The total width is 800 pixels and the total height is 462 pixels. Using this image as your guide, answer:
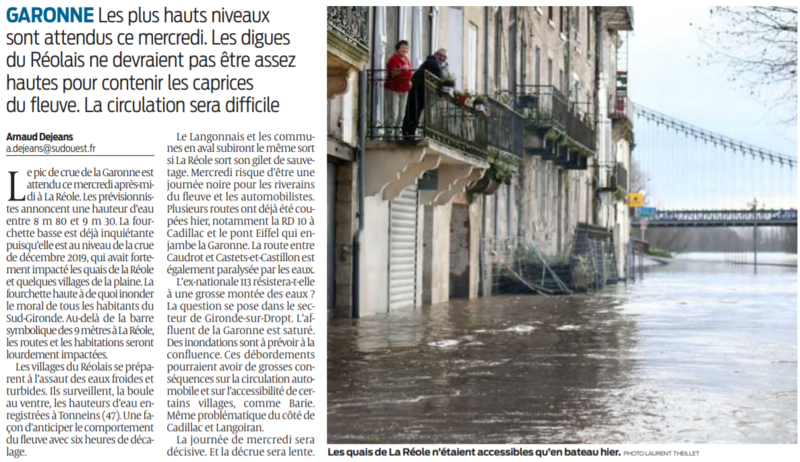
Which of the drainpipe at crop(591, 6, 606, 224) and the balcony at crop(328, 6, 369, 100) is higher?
the drainpipe at crop(591, 6, 606, 224)

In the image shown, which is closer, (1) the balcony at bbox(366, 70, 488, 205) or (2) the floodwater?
(2) the floodwater

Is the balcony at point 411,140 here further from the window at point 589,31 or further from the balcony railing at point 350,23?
the window at point 589,31

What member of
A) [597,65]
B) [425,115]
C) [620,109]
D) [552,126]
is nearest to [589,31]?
[597,65]

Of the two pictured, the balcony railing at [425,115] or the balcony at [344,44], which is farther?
the balcony railing at [425,115]

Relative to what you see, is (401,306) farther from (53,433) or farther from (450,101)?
(53,433)

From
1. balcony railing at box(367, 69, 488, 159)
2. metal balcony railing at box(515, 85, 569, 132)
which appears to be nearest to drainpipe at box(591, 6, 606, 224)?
metal balcony railing at box(515, 85, 569, 132)

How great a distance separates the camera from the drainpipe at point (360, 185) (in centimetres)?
1977

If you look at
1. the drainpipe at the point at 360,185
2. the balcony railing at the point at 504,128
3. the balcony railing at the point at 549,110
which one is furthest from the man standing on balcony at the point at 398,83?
the balcony railing at the point at 549,110

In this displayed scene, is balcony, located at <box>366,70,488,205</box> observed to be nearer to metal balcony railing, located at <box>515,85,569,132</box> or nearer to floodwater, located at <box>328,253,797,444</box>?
floodwater, located at <box>328,253,797,444</box>

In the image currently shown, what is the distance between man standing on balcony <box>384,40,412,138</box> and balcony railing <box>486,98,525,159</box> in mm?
4215

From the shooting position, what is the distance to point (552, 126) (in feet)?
107

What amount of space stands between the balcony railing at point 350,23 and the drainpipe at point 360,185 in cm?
293

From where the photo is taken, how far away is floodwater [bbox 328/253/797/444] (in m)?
8.84

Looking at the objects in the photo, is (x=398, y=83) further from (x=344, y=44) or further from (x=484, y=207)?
(x=484, y=207)
